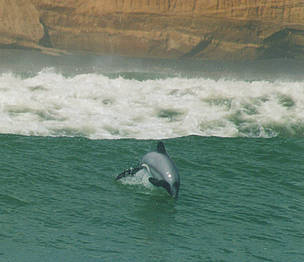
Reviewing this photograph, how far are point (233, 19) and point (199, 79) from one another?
10.3 ft

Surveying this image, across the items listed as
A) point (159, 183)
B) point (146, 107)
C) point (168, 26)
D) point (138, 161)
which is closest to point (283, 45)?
point (168, 26)

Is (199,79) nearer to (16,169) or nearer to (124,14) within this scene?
(124,14)

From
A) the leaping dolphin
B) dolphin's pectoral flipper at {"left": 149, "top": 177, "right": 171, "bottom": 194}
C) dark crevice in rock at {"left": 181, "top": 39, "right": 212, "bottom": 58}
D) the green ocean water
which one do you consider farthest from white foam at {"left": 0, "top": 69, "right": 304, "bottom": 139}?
dolphin's pectoral flipper at {"left": 149, "top": 177, "right": 171, "bottom": 194}

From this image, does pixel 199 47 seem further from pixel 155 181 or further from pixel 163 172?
pixel 155 181

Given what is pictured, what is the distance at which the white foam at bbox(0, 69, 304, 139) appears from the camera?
56.6 ft

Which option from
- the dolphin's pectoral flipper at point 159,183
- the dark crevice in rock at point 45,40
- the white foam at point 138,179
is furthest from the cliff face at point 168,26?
the dolphin's pectoral flipper at point 159,183

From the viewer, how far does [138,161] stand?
1442 cm

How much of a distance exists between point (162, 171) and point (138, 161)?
2.65m

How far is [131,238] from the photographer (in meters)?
10.3

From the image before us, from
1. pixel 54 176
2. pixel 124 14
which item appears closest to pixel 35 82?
pixel 124 14

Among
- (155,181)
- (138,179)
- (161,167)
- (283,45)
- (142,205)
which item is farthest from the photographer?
(283,45)

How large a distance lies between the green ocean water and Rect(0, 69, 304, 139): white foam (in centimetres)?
135

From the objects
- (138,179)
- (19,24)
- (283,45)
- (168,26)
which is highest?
(168,26)

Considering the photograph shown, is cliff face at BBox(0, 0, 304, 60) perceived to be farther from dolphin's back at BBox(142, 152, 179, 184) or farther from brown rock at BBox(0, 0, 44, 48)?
dolphin's back at BBox(142, 152, 179, 184)
